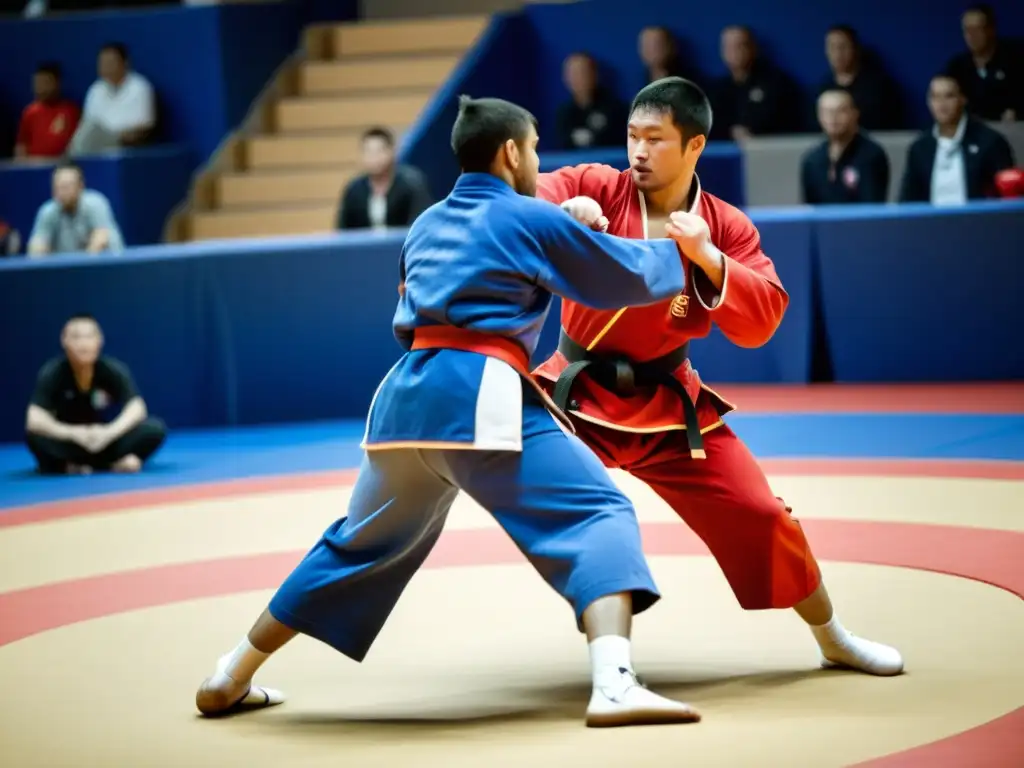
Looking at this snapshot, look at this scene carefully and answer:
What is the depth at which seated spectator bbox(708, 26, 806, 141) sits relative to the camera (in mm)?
11594

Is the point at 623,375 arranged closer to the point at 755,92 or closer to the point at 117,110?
the point at 755,92

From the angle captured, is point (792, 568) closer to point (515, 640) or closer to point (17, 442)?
point (515, 640)

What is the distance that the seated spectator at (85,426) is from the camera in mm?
8555

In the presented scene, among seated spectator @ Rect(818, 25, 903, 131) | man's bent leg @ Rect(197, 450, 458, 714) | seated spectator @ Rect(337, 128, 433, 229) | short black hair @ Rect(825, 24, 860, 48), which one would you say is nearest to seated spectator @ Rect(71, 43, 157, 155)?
seated spectator @ Rect(337, 128, 433, 229)

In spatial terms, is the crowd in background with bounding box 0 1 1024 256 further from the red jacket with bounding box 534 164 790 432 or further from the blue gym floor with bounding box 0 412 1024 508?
the red jacket with bounding box 534 164 790 432

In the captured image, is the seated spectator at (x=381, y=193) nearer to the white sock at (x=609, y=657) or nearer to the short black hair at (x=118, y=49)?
the short black hair at (x=118, y=49)

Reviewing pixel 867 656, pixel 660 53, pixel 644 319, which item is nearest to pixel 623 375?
pixel 644 319

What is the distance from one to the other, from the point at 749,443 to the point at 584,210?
431 centimetres

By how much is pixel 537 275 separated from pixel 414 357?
0.34 metres

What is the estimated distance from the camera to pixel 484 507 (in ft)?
12.9

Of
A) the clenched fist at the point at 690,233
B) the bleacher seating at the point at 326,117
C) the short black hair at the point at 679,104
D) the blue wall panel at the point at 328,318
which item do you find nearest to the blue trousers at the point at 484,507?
the clenched fist at the point at 690,233

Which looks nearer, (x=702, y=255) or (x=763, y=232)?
(x=702, y=255)

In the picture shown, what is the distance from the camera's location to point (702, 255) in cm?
402

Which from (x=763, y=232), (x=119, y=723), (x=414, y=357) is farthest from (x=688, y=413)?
(x=763, y=232)
